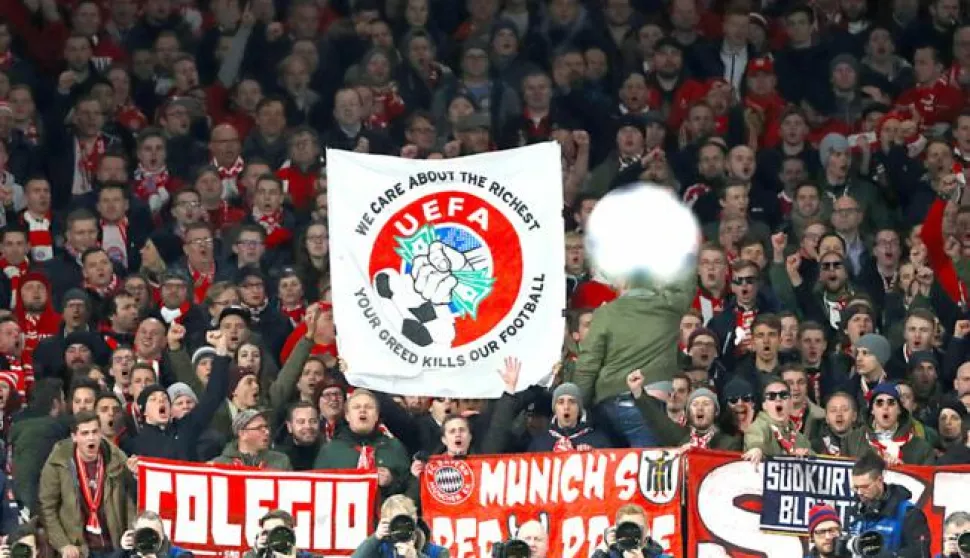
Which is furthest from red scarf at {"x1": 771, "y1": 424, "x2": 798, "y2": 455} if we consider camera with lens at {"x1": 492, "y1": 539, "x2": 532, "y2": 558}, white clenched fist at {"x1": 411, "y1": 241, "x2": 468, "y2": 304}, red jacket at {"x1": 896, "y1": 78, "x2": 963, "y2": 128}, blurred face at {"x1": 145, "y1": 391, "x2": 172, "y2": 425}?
red jacket at {"x1": 896, "y1": 78, "x2": 963, "y2": 128}

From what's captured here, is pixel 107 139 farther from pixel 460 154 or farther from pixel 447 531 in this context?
pixel 447 531

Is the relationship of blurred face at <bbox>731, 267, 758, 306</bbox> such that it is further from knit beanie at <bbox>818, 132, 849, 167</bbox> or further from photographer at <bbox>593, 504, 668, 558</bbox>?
photographer at <bbox>593, 504, 668, 558</bbox>

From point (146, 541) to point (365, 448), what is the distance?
189cm

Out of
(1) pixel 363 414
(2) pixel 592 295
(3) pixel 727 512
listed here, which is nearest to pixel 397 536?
(1) pixel 363 414

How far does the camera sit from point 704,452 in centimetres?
2078

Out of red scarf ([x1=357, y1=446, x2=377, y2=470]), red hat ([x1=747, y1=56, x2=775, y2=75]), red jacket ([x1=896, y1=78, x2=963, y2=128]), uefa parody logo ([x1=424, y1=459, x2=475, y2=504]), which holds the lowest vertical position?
uefa parody logo ([x1=424, y1=459, x2=475, y2=504])

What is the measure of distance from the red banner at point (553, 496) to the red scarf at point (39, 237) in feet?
14.9

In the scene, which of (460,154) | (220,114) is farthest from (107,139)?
(460,154)

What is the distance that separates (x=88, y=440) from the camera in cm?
2105

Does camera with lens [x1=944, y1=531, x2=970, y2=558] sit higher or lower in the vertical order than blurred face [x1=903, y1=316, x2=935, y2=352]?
lower

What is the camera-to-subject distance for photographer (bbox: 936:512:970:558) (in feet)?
63.8

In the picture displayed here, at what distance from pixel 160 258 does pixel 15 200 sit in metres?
1.44

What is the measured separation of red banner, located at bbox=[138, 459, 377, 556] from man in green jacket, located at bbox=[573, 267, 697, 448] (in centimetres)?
156

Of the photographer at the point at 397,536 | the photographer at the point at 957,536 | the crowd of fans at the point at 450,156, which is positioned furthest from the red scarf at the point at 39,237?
the photographer at the point at 957,536
